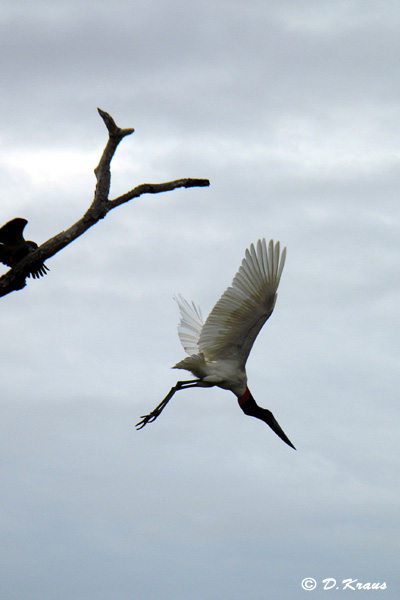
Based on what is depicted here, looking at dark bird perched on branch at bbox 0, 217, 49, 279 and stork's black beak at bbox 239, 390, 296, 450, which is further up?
stork's black beak at bbox 239, 390, 296, 450

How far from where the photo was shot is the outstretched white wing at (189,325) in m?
15.6

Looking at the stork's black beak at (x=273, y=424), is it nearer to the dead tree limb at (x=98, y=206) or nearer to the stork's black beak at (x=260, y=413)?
the stork's black beak at (x=260, y=413)

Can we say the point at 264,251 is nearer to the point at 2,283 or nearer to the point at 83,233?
the point at 83,233

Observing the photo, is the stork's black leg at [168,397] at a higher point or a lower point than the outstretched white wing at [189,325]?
lower

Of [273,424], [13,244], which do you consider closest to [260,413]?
[273,424]

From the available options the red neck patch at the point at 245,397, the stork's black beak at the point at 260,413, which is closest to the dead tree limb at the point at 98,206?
the red neck patch at the point at 245,397

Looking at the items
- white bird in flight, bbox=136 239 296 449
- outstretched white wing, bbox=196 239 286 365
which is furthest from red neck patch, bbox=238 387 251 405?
outstretched white wing, bbox=196 239 286 365

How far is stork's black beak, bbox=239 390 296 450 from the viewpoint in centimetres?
1455

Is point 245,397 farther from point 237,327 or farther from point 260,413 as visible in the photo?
point 237,327

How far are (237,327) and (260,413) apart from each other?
203 centimetres

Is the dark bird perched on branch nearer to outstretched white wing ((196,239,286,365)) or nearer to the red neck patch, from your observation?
outstretched white wing ((196,239,286,365))

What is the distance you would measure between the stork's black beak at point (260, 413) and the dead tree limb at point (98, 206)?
4282mm

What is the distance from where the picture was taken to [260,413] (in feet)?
49.2

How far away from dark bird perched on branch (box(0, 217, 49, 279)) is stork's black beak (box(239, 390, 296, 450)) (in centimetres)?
428
